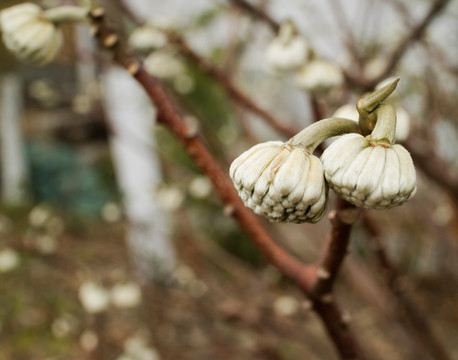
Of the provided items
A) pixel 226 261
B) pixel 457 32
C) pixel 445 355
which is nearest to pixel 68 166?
pixel 226 261

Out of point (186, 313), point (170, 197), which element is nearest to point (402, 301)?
point (170, 197)

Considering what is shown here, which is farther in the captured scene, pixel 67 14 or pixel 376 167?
pixel 67 14

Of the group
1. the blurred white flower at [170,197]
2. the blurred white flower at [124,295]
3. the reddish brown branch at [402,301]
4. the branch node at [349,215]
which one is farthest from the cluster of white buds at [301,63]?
the blurred white flower at [170,197]

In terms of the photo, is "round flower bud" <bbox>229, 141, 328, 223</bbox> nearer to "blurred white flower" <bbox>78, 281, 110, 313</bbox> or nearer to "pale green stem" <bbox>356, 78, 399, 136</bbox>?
"pale green stem" <bbox>356, 78, 399, 136</bbox>

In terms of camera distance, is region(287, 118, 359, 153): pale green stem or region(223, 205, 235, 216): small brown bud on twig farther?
region(223, 205, 235, 216): small brown bud on twig

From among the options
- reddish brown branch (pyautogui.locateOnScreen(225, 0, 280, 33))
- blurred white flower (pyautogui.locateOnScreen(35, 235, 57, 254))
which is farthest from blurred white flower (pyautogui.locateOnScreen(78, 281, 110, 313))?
reddish brown branch (pyautogui.locateOnScreen(225, 0, 280, 33))

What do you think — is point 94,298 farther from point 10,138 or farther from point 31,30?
point 10,138

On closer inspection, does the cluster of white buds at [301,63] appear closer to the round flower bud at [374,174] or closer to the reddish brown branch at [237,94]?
the reddish brown branch at [237,94]
